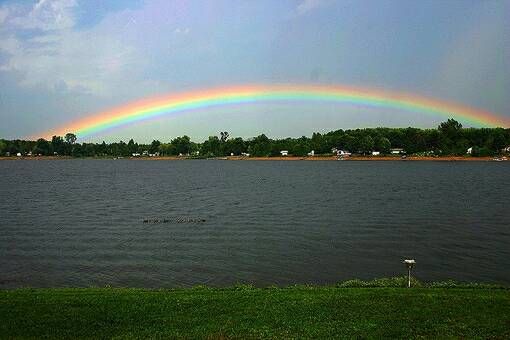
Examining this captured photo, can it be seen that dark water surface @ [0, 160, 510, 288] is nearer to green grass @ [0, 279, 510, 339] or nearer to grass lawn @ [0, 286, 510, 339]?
grass lawn @ [0, 286, 510, 339]

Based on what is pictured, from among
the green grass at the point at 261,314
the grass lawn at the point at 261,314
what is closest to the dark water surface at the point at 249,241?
the grass lawn at the point at 261,314

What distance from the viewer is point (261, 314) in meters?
13.6

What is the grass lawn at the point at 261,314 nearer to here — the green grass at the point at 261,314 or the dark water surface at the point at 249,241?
the green grass at the point at 261,314

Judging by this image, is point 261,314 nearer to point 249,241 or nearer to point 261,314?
point 261,314

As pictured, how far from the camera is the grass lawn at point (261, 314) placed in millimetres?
12086

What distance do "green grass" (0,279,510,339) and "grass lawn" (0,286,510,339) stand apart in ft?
0.08

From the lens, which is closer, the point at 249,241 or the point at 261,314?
the point at 261,314

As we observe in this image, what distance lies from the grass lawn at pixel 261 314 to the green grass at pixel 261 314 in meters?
0.03

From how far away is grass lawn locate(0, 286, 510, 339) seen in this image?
39.7ft

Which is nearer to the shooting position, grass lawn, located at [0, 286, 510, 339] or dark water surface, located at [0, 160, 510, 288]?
grass lawn, located at [0, 286, 510, 339]

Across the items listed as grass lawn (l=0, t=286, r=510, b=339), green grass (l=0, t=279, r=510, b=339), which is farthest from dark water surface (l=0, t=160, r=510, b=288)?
green grass (l=0, t=279, r=510, b=339)

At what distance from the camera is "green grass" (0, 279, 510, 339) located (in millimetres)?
12086

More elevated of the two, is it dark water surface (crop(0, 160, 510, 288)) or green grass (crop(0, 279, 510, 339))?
green grass (crop(0, 279, 510, 339))

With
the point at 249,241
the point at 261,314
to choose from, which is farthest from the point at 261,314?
the point at 249,241
